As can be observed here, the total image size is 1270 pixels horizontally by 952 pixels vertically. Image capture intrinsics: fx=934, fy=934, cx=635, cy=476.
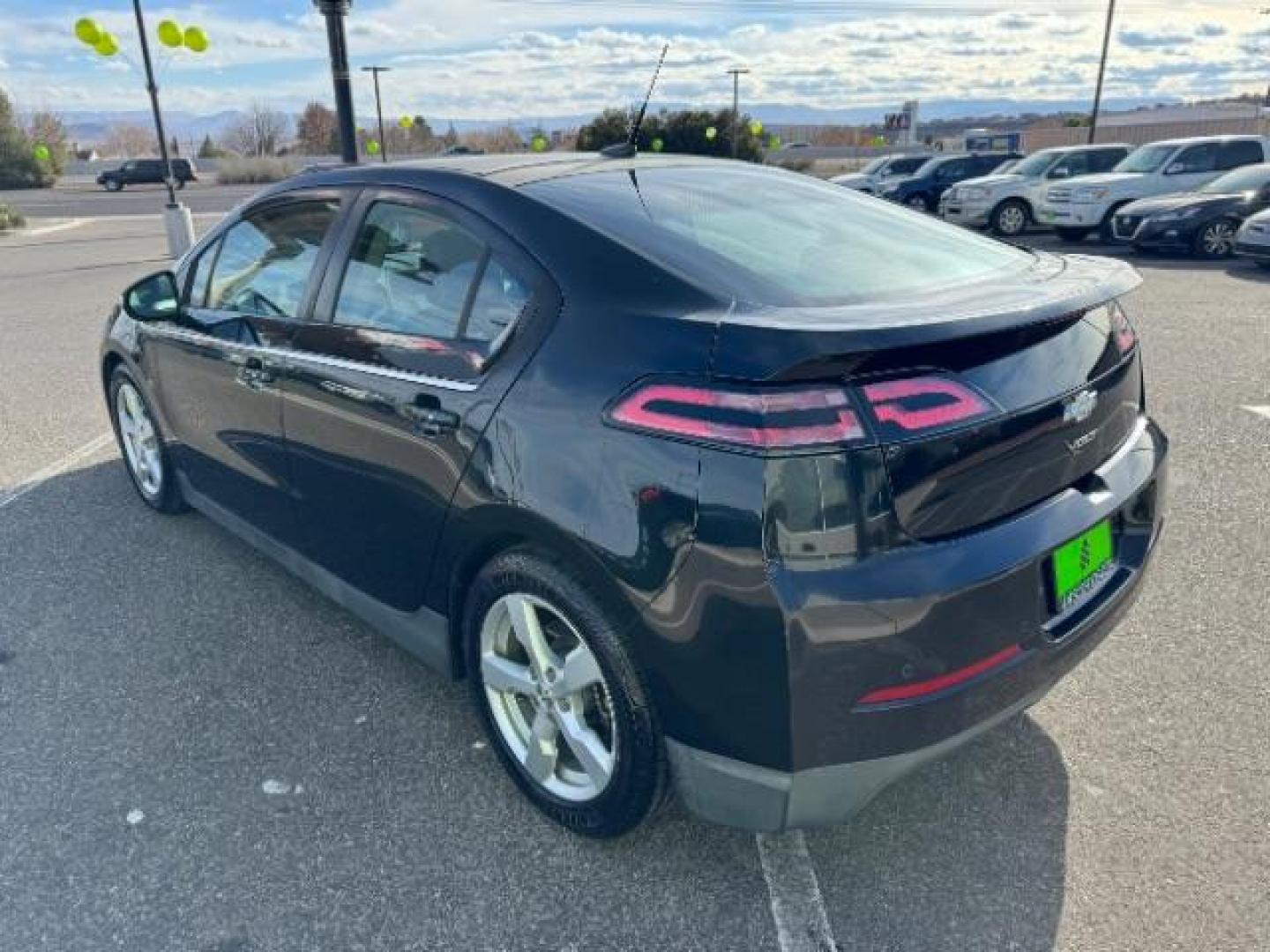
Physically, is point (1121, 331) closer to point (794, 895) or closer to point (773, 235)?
point (773, 235)

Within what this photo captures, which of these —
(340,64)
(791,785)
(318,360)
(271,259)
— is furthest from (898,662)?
(340,64)

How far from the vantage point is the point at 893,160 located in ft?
84.4

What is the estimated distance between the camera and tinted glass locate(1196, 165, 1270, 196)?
535 inches

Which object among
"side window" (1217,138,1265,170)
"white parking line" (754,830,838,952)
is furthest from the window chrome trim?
"side window" (1217,138,1265,170)

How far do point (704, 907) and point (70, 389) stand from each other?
679 cm

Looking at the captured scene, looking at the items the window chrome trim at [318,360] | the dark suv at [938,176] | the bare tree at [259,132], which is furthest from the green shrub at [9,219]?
the bare tree at [259,132]

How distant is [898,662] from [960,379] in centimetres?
59

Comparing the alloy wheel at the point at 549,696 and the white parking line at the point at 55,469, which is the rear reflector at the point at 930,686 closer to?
the alloy wheel at the point at 549,696

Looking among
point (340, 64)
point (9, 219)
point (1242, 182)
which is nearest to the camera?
point (340, 64)

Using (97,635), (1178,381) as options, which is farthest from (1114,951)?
(1178,381)

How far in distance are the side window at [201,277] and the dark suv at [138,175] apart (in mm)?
49350

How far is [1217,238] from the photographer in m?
13.4

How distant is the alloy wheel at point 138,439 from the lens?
4.42 metres

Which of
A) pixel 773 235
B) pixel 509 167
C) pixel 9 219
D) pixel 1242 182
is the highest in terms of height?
pixel 509 167
